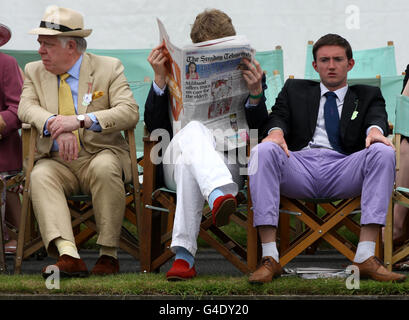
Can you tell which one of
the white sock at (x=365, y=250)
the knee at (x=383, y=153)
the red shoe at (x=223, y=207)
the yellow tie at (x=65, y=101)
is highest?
the yellow tie at (x=65, y=101)

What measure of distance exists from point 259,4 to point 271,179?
3.15 metres

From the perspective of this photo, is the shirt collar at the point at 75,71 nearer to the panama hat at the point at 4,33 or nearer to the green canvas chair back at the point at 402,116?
the panama hat at the point at 4,33

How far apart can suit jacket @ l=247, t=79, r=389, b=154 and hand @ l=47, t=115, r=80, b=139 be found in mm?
873

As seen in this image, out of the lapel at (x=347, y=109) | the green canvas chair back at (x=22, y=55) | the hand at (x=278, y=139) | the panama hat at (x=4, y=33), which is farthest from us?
the green canvas chair back at (x=22, y=55)

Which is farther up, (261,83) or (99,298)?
(261,83)

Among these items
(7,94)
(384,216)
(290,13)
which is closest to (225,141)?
(384,216)

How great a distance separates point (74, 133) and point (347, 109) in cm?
140

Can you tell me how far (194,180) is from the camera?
3691mm

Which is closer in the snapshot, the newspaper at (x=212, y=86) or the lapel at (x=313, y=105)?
the newspaper at (x=212, y=86)

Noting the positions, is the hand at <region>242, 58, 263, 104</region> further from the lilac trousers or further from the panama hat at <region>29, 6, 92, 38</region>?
the panama hat at <region>29, 6, 92, 38</region>

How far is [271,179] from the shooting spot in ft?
12.0

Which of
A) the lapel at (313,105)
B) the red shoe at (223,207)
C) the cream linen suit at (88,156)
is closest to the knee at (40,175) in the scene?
the cream linen suit at (88,156)

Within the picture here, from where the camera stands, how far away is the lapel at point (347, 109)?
4047 millimetres
